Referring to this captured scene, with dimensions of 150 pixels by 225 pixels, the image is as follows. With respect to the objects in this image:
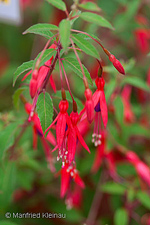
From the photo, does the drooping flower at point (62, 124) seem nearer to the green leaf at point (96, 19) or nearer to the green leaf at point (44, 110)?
the green leaf at point (44, 110)

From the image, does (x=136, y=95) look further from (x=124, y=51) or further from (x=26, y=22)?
(x=26, y=22)

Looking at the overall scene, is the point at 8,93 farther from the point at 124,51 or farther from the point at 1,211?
the point at 1,211

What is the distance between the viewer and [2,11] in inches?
39.1

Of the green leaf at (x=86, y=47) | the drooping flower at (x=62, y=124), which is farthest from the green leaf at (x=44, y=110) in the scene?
the green leaf at (x=86, y=47)

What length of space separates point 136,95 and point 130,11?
1.44 ft

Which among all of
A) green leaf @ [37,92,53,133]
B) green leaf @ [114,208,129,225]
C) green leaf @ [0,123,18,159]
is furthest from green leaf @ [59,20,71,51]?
green leaf @ [114,208,129,225]

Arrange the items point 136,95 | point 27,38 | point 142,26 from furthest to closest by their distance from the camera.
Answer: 1. point 27,38
2. point 136,95
3. point 142,26

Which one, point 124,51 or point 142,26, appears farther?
point 124,51

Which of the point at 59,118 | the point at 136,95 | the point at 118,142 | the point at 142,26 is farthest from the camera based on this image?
the point at 136,95

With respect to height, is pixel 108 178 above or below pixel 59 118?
below

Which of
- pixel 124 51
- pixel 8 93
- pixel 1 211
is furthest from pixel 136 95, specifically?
pixel 1 211

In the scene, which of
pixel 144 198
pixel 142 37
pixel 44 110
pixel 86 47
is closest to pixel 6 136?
pixel 44 110

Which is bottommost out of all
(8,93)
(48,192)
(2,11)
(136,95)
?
(48,192)

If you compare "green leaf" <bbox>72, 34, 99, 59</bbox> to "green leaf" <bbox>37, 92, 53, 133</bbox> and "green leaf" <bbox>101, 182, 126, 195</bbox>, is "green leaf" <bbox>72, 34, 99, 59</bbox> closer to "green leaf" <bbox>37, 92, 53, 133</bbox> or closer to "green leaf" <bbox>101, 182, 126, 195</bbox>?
"green leaf" <bbox>37, 92, 53, 133</bbox>
